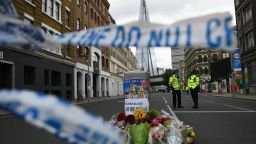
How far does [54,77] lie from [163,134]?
90.7ft

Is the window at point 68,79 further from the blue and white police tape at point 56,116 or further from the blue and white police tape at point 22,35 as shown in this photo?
the blue and white police tape at point 56,116

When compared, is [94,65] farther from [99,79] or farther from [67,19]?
[67,19]

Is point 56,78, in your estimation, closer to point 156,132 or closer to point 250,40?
point 250,40

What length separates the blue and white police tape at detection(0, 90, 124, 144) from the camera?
5.76 ft

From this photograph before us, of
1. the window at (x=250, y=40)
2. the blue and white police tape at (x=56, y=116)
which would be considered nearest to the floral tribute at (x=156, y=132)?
the blue and white police tape at (x=56, y=116)

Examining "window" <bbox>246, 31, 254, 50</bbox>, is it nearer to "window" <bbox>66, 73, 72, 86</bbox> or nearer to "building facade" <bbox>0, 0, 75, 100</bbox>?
"building facade" <bbox>0, 0, 75, 100</bbox>

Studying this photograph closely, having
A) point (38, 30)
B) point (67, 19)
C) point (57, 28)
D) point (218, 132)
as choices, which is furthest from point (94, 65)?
point (38, 30)

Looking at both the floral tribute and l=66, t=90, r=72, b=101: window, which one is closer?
the floral tribute

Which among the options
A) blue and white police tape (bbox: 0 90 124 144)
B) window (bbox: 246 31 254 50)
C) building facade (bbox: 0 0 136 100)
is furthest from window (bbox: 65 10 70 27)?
blue and white police tape (bbox: 0 90 124 144)

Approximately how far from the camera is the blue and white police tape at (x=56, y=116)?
1.76 metres

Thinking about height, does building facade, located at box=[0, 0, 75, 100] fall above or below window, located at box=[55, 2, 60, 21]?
below

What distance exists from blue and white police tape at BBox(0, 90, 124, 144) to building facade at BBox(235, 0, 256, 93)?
41.9 meters

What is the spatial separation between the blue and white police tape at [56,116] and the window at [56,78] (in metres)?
30.4

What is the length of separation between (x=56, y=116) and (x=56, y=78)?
3154 cm
